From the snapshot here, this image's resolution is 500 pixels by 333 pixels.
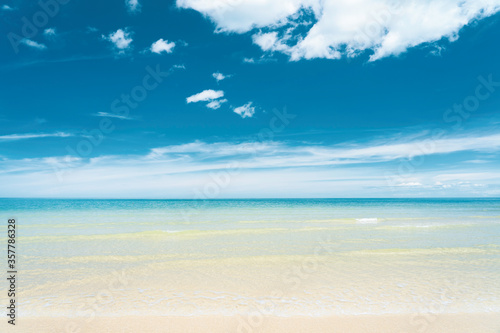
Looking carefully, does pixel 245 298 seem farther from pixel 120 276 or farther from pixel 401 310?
pixel 120 276

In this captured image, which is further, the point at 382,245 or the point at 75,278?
the point at 382,245

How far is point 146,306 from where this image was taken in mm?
7770

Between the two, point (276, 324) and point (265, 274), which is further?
point (265, 274)

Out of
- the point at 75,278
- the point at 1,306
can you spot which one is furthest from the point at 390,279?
the point at 1,306

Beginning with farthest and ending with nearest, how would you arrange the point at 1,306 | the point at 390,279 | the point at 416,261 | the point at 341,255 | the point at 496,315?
the point at 341,255
the point at 416,261
the point at 390,279
the point at 1,306
the point at 496,315

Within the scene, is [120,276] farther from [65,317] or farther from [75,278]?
[65,317]

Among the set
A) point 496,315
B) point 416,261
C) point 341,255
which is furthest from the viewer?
point 341,255

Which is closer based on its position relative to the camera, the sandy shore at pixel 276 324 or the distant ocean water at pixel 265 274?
the sandy shore at pixel 276 324

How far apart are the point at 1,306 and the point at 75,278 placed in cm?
254

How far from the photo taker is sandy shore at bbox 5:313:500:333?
650 centimetres

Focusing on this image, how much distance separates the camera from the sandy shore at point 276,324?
6496 mm

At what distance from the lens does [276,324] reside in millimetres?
6777

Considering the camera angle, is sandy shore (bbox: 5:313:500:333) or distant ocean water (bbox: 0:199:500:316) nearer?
sandy shore (bbox: 5:313:500:333)

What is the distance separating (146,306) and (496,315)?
871 cm
